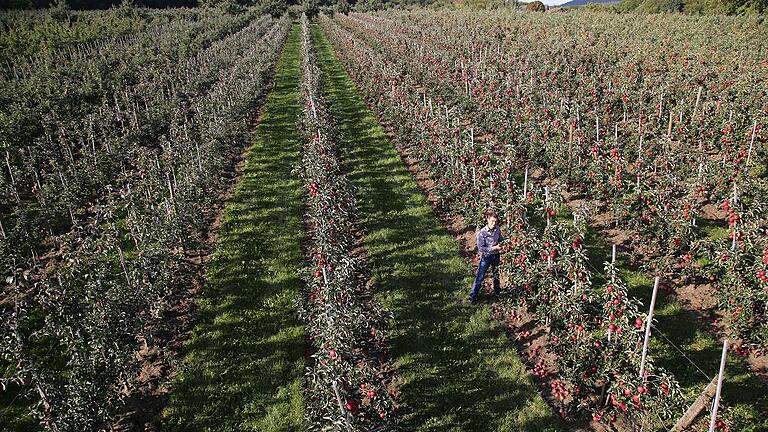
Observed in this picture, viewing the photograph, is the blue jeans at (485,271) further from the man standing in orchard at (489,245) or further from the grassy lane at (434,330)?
the grassy lane at (434,330)

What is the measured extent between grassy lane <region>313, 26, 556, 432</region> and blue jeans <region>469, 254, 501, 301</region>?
0.39m

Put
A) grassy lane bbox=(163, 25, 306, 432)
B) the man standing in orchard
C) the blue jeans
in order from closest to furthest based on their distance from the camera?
grassy lane bbox=(163, 25, 306, 432)
the man standing in orchard
the blue jeans

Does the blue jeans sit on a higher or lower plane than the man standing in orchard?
lower

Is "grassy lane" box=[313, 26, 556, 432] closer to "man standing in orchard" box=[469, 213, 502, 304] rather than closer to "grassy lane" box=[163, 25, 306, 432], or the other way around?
"man standing in orchard" box=[469, 213, 502, 304]

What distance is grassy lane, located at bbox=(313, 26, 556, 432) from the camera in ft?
23.4

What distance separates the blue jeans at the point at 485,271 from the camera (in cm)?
905

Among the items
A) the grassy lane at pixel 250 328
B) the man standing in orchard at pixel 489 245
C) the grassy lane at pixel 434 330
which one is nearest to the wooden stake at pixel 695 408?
the grassy lane at pixel 434 330

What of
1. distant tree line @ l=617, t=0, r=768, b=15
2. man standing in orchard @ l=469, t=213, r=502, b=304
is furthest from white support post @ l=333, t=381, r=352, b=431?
distant tree line @ l=617, t=0, r=768, b=15

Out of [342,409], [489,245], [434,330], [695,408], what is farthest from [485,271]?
[342,409]

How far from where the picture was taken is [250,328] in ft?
30.2

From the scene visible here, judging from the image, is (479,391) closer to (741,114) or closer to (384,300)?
(384,300)

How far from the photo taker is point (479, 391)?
7496 millimetres

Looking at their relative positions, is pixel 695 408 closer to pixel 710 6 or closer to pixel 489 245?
pixel 489 245

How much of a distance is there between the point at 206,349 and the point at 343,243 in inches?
130
